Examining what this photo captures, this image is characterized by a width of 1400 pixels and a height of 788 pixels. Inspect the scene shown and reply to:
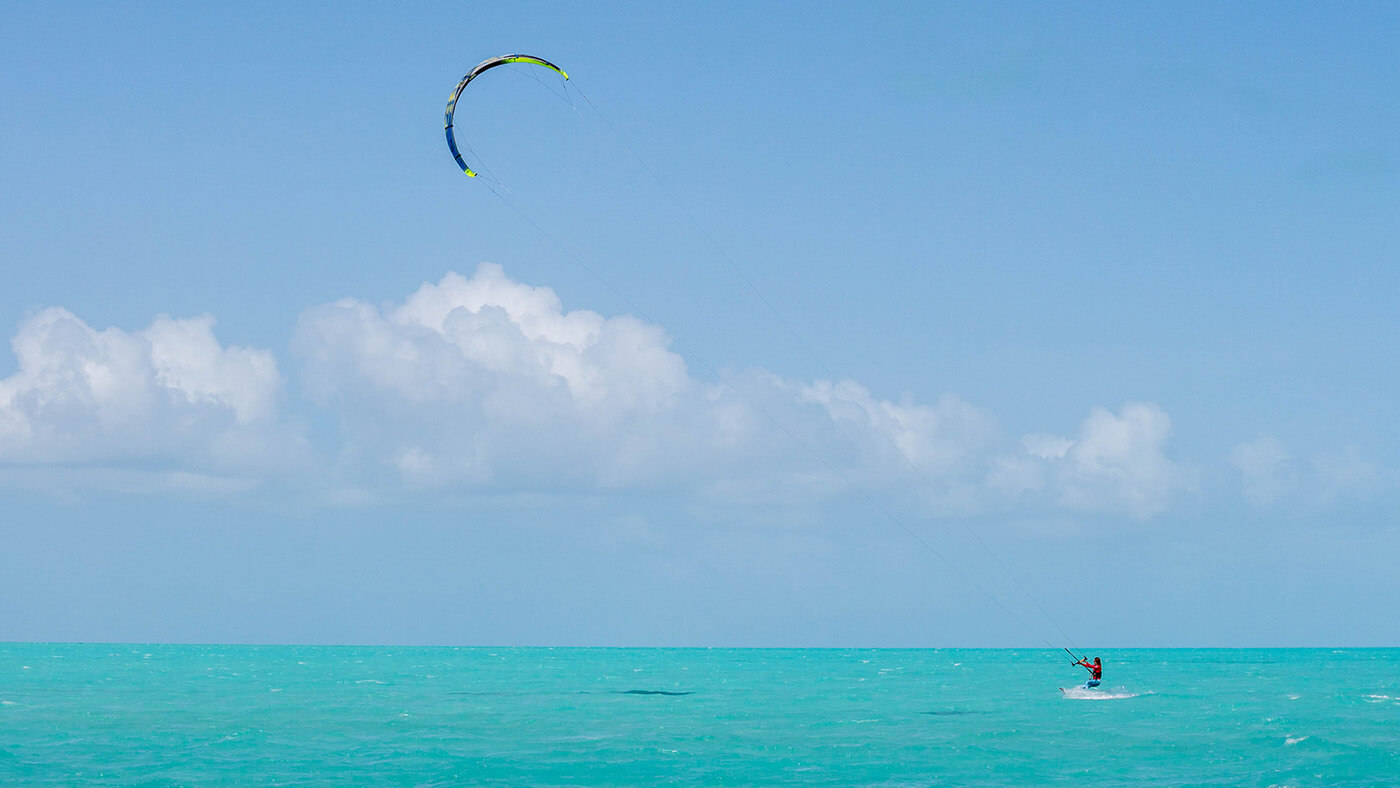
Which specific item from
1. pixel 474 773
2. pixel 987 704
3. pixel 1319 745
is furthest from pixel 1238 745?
pixel 474 773

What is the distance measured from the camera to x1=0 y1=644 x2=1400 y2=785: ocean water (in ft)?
117

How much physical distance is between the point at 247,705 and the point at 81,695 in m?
12.1

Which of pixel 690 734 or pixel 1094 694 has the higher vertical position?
pixel 1094 694

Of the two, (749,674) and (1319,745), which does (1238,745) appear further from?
(749,674)

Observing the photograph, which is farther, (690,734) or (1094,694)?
(1094,694)

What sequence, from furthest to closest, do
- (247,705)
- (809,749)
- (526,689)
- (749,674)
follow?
(749,674) → (526,689) → (247,705) → (809,749)

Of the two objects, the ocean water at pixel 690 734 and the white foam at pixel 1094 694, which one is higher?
the white foam at pixel 1094 694

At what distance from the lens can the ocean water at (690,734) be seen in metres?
35.8

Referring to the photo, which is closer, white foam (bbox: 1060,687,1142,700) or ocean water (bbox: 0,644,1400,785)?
ocean water (bbox: 0,644,1400,785)

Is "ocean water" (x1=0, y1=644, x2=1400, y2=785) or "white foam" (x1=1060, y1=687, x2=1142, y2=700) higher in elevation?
"white foam" (x1=1060, y1=687, x2=1142, y2=700)

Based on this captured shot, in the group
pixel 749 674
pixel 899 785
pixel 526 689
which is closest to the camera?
pixel 899 785

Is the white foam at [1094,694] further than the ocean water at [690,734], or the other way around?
the white foam at [1094,694]

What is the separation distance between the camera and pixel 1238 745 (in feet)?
141

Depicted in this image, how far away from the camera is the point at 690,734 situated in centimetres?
4650
